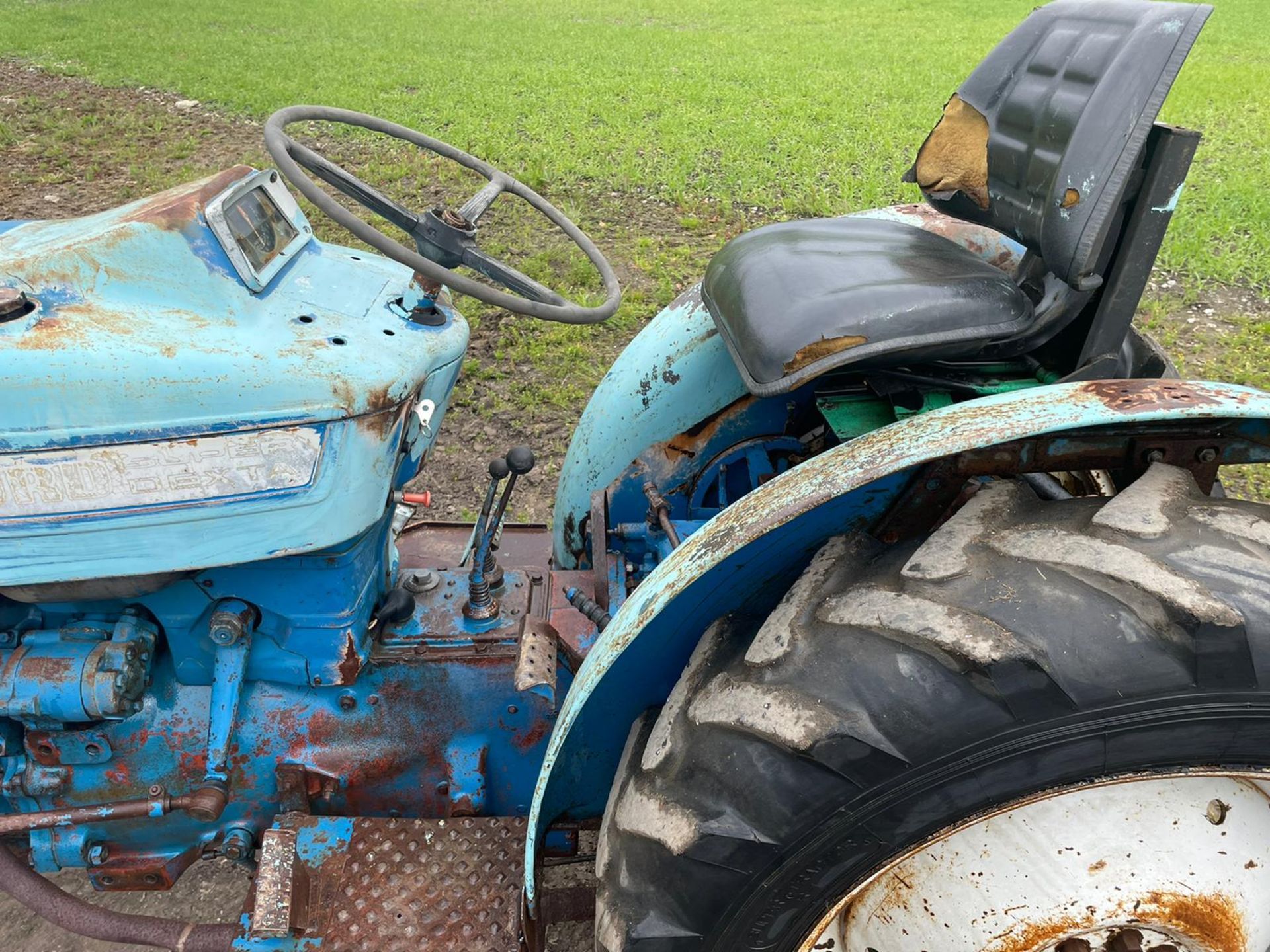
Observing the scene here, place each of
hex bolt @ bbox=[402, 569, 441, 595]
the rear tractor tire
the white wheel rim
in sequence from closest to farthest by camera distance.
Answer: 1. the rear tractor tire
2. the white wheel rim
3. hex bolt @ bbox=[402, 569, 441, 595]

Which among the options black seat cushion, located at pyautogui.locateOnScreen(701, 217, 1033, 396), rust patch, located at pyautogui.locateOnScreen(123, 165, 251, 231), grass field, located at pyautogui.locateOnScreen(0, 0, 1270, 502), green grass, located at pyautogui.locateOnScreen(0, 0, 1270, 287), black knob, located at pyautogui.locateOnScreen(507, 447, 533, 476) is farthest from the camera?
green grass, located at pyautogui.locateOnScreen(0, 0, 1270, 287)

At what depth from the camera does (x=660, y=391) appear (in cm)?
177

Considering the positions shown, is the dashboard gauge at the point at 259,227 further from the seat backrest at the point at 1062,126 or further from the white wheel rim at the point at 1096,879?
the white wheel rim at the point at 1096,879

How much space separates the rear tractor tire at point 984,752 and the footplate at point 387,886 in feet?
1.24

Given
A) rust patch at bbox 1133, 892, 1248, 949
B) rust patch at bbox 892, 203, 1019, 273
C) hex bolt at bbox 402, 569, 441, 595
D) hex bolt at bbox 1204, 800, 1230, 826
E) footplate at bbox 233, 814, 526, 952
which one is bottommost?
footplate at bbox 233, 814, 526, 952

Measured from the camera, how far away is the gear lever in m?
1.63

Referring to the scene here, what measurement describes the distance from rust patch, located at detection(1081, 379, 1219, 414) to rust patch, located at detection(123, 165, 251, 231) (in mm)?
1192

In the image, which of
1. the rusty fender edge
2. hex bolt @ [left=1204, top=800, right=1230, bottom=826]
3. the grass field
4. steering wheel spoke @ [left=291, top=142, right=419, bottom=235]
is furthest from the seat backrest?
the grass field

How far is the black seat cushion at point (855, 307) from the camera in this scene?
4.03ft

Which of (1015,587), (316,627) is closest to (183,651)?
(316,627)

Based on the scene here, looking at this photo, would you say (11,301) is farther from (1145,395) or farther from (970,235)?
(970,235)

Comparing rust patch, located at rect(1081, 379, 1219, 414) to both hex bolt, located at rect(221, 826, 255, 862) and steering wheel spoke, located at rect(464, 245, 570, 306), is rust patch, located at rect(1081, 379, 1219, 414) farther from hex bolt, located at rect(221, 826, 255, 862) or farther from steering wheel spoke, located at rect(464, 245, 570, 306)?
hex bolt, located at rect(221, 826, 255, 862)

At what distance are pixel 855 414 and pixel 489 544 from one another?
679mm

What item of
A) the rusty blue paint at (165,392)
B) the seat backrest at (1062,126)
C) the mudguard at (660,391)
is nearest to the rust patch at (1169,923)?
the seat backrest at (1062,126)
